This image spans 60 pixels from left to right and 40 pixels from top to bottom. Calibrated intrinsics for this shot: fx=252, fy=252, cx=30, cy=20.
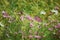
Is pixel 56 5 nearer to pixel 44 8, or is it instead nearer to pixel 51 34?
pixel 44 8

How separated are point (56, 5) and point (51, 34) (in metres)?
0.85

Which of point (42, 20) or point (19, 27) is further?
point (42, 20)

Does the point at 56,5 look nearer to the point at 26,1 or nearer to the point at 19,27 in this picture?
the point at 26,1

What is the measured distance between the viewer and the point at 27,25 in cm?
398

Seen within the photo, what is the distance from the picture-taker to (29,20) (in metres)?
4.09

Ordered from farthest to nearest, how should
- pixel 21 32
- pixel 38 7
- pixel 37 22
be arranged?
pixel 38 7 < pixel 37 22 < pixel 21 32

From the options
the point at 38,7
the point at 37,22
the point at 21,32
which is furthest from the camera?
the point at 38,7

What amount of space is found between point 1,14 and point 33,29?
2.33ft

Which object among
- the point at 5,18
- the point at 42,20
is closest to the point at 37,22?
the point at 42,20

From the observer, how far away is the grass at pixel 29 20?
154 inches

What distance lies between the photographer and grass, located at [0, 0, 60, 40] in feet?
12.9

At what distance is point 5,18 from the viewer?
4242 mm

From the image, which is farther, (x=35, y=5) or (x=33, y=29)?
(x=35, y=5)

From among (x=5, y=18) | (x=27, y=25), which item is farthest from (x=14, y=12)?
(x=27, y=25)
